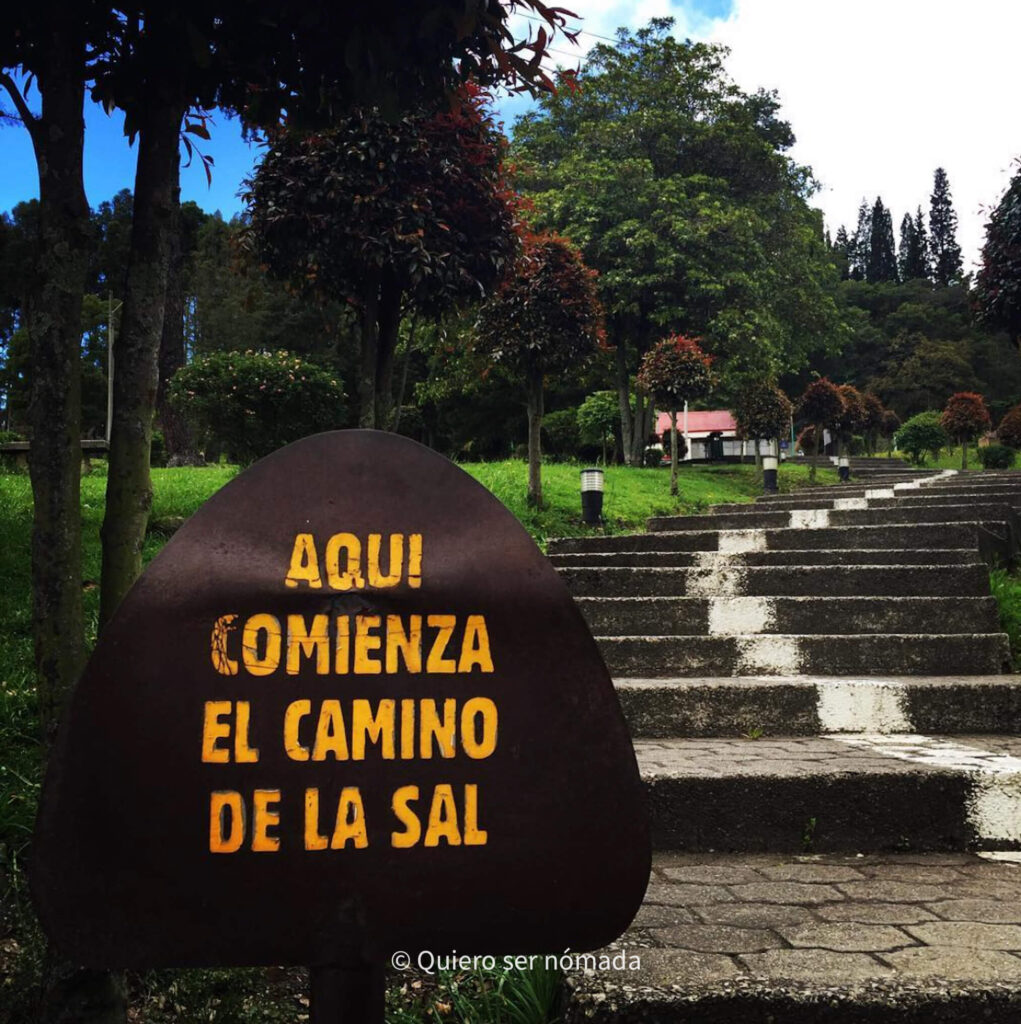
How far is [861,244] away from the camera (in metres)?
67.9

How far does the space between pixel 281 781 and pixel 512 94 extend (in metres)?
1.82

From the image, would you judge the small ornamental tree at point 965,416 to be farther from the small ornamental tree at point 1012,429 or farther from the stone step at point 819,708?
the stone step at point 819,708

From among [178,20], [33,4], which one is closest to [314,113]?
[178,20]

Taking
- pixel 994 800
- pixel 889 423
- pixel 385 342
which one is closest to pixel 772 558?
pixel 994 800

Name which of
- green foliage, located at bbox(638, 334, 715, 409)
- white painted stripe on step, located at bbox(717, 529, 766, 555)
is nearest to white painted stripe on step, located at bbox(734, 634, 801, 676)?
white painted stripe on step, located at bbox(717, 529, 766, 555)

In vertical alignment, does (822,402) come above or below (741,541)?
above

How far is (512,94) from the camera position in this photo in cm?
225

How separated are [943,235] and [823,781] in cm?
6971

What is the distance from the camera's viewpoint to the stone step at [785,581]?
4602 mm

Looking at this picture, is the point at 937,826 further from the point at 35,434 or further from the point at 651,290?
the point at 651,290

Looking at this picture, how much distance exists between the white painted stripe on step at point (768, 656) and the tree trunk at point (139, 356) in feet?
9.35

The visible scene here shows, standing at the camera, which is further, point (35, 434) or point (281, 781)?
point (35, 434)

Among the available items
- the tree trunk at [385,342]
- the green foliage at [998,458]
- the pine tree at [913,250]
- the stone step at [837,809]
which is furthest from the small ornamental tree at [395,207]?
the pine tree at [913,250]

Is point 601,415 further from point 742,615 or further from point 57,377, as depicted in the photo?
point 57,377
